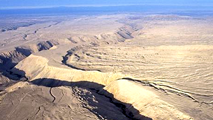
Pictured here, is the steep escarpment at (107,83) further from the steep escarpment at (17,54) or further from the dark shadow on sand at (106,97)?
the steep escarpment at (17,54)

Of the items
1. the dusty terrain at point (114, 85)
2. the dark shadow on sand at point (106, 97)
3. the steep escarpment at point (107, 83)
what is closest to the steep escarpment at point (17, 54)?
the dusty terrain at point (114, 85)

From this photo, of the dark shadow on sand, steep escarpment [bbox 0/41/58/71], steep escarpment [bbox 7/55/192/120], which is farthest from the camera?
steep escarpment [bbox 0/41/58/71]

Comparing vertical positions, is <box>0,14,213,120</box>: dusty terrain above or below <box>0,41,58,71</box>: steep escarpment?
above

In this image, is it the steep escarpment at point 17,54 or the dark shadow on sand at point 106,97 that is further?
the steep escarpment at point 17,54

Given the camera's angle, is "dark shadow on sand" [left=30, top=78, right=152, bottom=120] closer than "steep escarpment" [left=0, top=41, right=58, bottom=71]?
Yes

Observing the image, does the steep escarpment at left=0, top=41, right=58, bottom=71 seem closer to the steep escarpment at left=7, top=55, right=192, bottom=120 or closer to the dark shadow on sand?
the steep escarpment at left=7, top=55, right=192, bottom=120

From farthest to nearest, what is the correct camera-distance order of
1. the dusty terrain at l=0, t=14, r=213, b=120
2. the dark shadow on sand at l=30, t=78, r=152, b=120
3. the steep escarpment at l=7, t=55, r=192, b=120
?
the dark shadow on sand at l=30, t=78, r=152, b=120
the dusty terrain at l=0, t=14, r=213, b=120
the steep escarpment at l=7, t=55, r=192, b=120

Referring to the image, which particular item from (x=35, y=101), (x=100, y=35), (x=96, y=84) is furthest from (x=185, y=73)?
(x=100, y=35)

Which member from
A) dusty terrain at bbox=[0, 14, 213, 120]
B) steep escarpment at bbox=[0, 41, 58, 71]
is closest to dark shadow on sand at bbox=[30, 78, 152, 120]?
dusty terrain at bbox=[0, 14, 213, 120]


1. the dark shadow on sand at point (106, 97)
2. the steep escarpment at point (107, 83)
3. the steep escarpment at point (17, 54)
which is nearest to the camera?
the steep escarpment at point (107, 83)

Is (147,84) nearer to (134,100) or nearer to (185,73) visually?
(134,100)

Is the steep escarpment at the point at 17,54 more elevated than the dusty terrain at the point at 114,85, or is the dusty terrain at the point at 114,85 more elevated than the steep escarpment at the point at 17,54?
the dusty terrain at the point at 114,85

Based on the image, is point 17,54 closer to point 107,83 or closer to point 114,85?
point 107,83
